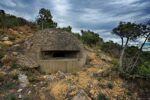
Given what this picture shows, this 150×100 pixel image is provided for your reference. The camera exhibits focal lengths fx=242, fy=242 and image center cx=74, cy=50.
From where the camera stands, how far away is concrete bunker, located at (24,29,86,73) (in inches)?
557

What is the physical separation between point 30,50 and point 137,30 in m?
6.37

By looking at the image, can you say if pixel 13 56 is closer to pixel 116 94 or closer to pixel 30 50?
pixel 30 50

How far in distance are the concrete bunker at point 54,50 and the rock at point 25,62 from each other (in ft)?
0.86

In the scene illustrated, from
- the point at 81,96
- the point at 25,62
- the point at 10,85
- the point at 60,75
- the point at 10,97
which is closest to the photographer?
the point at 81,96

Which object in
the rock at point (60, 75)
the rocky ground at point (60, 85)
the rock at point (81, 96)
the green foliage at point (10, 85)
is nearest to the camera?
the rock at point (81, 96)

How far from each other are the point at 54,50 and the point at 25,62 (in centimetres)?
188

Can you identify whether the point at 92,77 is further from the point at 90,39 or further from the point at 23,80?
the point at 90,39

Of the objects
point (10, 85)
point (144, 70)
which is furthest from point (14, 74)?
point (144, 70)

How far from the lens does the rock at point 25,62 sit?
13555 mm

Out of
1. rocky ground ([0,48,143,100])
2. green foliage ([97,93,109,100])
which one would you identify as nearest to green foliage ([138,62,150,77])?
rocky ground ([0,48,143,100])

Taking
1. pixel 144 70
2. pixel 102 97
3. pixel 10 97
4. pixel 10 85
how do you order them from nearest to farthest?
1. pixel 10 97
2. pixel 102 97
3. pixel 10 85
4. pixel 144 70

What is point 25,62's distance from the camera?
13.8 m

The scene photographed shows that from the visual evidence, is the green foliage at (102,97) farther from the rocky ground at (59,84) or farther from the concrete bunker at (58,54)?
the concrete bunker at (58,54)

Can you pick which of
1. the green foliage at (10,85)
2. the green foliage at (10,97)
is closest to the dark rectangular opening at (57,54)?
the green foliage at (10,85)
